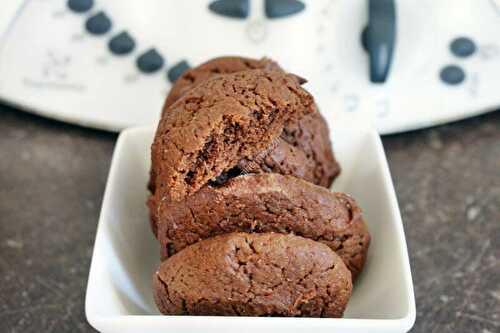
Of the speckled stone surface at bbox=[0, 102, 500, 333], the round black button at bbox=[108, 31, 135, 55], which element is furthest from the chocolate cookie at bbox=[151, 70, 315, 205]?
the round black button at bbox=[108, 31, 135, 55]

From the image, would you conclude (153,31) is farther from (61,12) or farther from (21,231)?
(21,231)

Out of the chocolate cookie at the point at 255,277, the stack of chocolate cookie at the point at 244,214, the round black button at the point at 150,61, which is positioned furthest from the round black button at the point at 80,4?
the chocolate cookie at the point at 255,277

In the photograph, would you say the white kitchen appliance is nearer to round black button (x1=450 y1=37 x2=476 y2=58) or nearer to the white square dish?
round black button (x1=450 y1=37 x2=476 y2=58)

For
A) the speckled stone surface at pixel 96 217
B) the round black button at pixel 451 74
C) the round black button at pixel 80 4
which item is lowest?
the speckled stone surface at pixel 96 217

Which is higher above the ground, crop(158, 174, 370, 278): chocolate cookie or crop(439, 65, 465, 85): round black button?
crop(158, 174, 370, 278): chocolate cookie

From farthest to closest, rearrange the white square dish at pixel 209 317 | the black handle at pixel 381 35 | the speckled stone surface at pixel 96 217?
the black handle at pixel 381 35 → the speckled stone surface at pixel 96 217 → the white square dish at pixel 209 317

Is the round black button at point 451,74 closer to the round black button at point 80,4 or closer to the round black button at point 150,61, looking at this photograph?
the round black button at point 150,61

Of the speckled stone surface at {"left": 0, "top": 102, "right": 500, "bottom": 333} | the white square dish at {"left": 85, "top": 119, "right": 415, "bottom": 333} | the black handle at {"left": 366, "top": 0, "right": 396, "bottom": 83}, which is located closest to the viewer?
the white square dish at {"left": 85, "top": 119, "right": 415, "bottom": 333}
